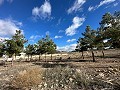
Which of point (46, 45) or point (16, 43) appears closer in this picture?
point (16, 43)

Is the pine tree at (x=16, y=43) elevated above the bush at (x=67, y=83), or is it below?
above

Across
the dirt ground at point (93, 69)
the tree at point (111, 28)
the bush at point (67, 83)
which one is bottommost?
the bush at point (67, 83)

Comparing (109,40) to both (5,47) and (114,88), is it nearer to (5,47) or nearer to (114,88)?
(114,88)

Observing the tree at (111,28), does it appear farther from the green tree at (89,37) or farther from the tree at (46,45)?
the tree at (46,45)

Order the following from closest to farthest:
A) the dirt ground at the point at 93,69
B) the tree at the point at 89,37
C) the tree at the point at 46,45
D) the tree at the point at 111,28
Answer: the dirt ground at the point at 93,69
the tree at the point at 111,28
the tree at the point at 89,37
the tree at the point at 46,45

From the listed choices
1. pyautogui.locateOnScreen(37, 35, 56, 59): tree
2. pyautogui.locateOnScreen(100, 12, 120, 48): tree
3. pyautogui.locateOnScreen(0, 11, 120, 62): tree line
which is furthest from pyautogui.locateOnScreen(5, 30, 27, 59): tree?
pyautogui.locateOnScreen(100, 12, 120, 48): tree

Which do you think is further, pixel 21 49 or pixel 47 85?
pixel 21 49

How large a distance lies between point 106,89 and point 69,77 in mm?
3788

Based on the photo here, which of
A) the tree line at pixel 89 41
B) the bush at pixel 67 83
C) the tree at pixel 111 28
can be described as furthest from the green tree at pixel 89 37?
the bush at pixel 67 83

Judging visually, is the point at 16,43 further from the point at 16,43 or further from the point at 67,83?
the point at 67,83

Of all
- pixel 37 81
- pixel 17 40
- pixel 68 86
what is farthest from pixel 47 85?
pixel 17 40

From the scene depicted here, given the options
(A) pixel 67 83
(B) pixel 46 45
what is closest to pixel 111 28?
(A) pixel 67 83

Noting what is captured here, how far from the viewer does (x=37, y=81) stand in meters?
10.9

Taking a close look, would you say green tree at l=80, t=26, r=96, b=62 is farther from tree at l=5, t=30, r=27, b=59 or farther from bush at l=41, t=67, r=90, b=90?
bush at l=41, t=67, r=90, b=90
